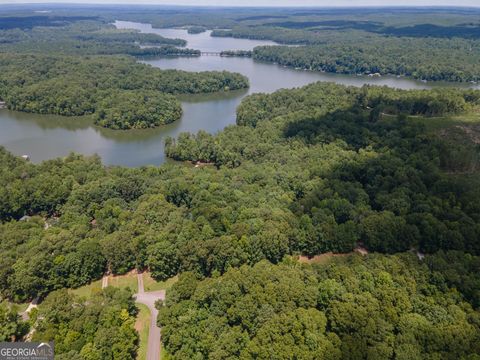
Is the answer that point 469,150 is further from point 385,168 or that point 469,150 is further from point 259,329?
point 259,329

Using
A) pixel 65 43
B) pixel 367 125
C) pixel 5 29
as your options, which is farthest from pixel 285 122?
pixel 5 29

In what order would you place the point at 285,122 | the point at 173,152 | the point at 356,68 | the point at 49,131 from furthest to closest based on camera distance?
the point at 356,68 < the point at 49,131 < the point at 285,122 < the point at 173,152

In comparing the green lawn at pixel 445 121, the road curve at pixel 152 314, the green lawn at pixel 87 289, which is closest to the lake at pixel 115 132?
the green lawn at pixel 87 289

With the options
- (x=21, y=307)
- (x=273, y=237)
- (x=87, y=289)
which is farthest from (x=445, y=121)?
(x=21, y=307)

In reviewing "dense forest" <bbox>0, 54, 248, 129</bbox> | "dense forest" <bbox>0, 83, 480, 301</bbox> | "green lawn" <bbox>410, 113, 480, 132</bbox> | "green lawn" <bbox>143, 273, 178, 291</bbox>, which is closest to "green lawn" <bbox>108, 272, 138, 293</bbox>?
"dense forest" <bbox>0, 83, 480, 301</bbox>

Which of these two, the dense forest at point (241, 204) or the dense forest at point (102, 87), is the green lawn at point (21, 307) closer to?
the dense forest at point (241, 204)

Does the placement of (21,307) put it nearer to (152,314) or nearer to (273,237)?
(152,314)
